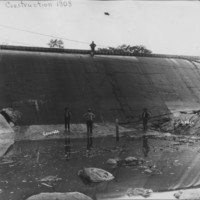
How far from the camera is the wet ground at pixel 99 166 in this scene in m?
8.28

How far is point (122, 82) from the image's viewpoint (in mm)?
26391

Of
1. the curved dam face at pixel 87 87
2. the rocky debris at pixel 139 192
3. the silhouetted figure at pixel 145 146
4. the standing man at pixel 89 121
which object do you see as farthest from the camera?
the curved dam face at pixel 87 87

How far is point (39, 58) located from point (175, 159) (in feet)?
52.5

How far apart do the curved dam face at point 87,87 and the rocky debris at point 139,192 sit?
41.5 ft

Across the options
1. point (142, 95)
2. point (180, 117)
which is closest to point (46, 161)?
point (180, 117)

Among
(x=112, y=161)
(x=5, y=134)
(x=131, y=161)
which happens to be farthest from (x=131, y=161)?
(x=5, y=134)

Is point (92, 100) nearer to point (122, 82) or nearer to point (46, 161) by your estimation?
point (122, 82)

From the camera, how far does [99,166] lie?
10.7m

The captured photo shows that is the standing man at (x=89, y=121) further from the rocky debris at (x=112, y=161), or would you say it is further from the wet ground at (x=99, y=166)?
the rocky debris at (x=112, y=161)

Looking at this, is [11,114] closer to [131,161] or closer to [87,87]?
[87,87]

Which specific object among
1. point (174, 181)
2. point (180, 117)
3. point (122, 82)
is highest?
point (122, 82)

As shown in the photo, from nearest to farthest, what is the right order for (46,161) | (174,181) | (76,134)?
(174,181) < (46,161) < (76,134)

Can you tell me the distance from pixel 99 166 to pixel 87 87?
45.9ft

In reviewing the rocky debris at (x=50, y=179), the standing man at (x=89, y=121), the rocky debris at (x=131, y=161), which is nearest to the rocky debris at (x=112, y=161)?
the rocky debris at (x=131, y=161)
